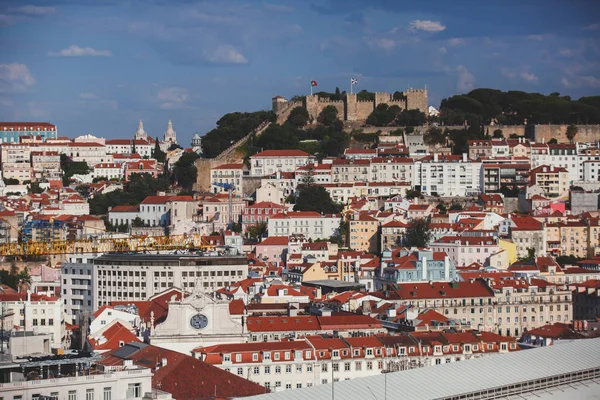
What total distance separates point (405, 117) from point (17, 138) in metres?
29.4

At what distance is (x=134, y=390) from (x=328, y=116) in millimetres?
47378

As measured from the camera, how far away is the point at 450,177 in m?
58.2

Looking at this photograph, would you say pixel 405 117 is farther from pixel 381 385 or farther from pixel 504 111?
pixel 381 385

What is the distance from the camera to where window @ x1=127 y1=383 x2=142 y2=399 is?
19.7 metres

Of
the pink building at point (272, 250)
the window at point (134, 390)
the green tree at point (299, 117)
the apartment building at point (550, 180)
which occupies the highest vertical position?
the green tree at point (299, 117)

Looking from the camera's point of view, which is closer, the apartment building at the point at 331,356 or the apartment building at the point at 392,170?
the apartment building at the point at 331,356

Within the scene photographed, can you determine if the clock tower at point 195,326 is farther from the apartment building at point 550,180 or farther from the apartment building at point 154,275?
the apartment building at point 550,180

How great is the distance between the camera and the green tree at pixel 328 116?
2621 inches

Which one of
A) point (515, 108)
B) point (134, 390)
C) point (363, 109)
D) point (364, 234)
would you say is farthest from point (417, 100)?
point (134, 390)

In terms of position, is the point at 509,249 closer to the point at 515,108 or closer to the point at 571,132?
the point at 571,132

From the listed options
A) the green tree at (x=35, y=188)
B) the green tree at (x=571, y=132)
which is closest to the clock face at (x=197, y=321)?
the green tree at (x=571, y=132)

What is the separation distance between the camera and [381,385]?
793 inches

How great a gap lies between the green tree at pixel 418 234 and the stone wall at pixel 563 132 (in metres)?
15.6

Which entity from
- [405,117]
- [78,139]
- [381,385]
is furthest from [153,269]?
[78,139]
